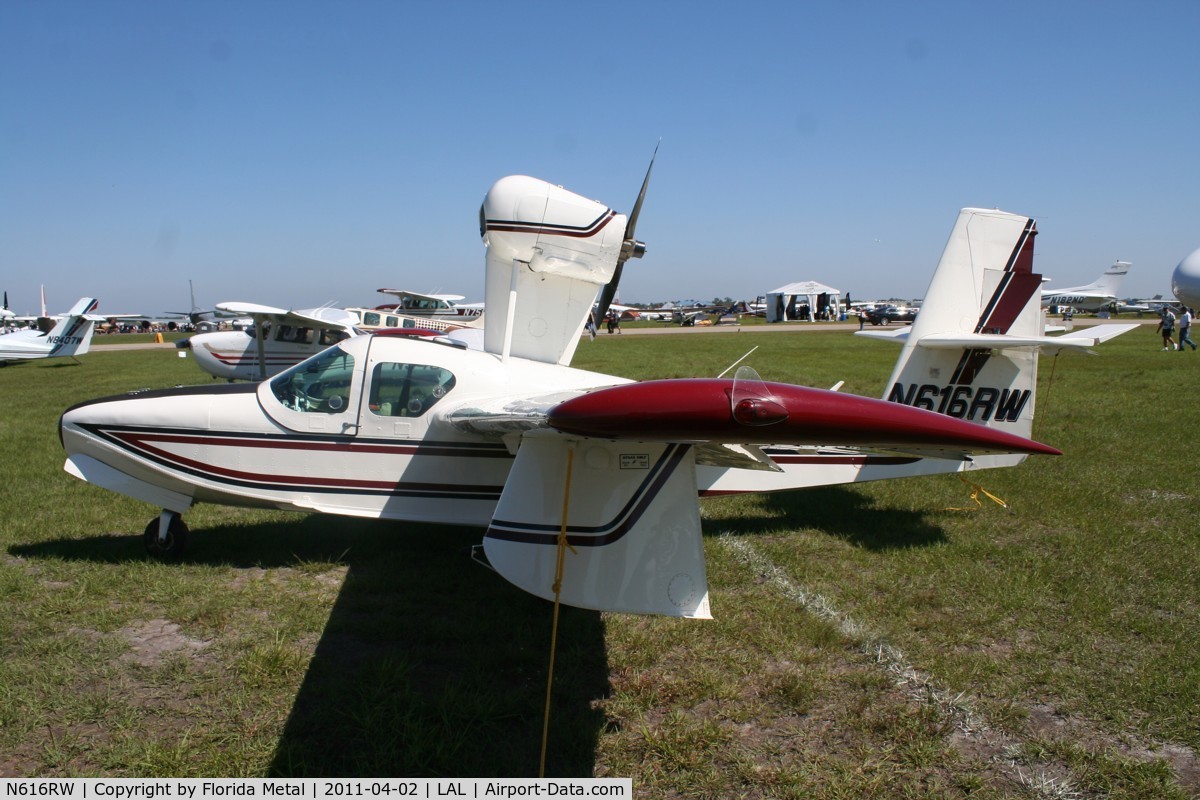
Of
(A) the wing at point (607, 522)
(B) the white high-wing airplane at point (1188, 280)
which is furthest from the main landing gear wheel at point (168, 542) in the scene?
(B) the white high-wing airplane at point (1188, 280)

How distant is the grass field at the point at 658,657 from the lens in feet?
11.6

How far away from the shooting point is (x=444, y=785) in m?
3.34

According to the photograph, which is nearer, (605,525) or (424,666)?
(605,525)

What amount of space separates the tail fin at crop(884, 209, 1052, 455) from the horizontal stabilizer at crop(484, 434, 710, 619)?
3.51 meters

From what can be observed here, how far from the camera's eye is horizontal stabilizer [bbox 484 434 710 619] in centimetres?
387

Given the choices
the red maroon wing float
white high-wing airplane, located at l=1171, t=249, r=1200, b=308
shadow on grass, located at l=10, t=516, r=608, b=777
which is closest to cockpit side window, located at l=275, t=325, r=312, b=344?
shadow on grass, located at l=10, t=516, r=608, b=777

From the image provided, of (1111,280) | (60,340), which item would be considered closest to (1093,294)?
(1111,280)

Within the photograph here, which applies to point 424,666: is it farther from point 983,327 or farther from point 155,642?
point 983,327

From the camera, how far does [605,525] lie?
390 cm

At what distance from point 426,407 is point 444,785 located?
2.98 m

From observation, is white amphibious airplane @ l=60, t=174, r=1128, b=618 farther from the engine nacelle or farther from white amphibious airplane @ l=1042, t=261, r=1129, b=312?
white amphibious airplane @ l=1042, t=261, r=1129, b=312

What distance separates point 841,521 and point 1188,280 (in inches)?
465

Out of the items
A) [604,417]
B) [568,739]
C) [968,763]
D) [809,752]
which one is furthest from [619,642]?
[604,417]

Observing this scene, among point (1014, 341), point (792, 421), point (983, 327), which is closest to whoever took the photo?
point (792, 421)
